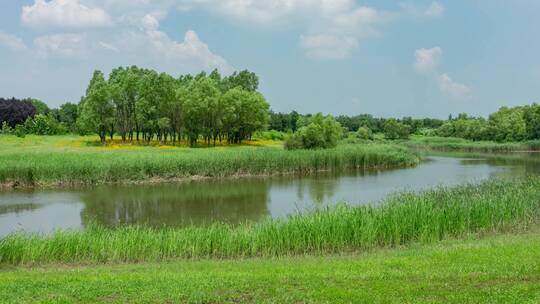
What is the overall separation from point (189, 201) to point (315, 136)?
30059mm

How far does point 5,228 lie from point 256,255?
42.3 ft

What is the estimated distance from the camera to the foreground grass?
283 inches

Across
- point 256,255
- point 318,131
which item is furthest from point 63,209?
point 318,131

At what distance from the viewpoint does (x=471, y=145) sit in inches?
3499

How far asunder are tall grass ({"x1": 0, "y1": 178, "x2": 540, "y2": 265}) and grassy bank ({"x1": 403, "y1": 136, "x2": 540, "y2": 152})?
238 feet

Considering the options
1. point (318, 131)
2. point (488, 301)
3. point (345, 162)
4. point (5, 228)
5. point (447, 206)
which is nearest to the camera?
point (488, 301)

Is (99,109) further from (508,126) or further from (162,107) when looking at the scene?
(508,126)

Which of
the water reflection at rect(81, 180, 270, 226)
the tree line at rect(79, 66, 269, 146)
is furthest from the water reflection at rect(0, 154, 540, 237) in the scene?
the tree line at rect(79, 66, 269, 146)

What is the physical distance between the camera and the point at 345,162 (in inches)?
1875

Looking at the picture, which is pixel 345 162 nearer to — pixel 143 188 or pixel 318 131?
pixel 318 131

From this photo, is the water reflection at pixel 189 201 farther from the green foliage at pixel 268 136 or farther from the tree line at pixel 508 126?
the tree line at pixel 508 126

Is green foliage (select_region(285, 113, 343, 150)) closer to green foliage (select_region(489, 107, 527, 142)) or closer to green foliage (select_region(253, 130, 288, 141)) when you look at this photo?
green foliage (select_region(253, 130, 288, 141))

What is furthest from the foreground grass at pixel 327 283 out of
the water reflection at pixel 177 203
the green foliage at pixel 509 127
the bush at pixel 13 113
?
the green foliage at pixel 509 127

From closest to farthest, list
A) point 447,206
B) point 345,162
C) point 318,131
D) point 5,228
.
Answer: point 447,206 → point 5,228 → point 345,162 → point 318,131
